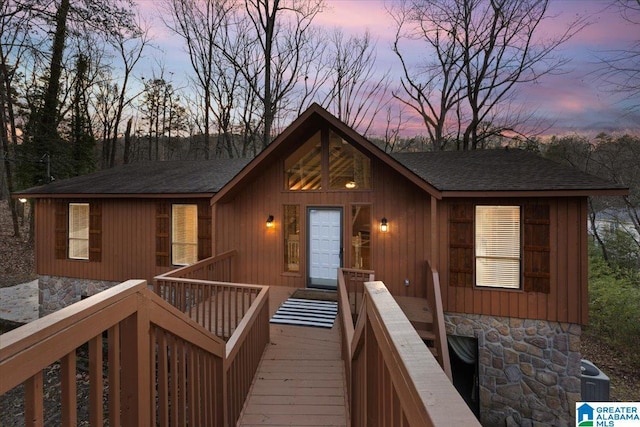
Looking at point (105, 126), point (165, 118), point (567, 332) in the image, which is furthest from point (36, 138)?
point (567, 332)

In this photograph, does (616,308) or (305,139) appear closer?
(305,139)

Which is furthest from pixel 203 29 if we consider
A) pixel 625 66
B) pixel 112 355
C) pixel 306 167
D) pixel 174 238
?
pixel 112 355

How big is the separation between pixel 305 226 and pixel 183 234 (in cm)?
325

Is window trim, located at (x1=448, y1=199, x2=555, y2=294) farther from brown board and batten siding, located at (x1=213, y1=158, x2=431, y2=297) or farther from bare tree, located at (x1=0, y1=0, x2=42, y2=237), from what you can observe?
bare tree, located at (x1=0, y1=0, x2=42, y2=237)

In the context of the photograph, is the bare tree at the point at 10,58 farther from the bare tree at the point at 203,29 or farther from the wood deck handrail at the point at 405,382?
the wood deck handrail at the point at 405,382

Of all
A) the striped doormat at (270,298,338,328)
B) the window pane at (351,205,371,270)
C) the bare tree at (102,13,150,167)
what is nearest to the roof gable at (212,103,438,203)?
the window pane at (351,205,371,270)

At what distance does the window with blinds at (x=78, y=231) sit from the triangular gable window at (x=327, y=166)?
5.95 meters

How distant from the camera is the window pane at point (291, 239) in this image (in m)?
7.52

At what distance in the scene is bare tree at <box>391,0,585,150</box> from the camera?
12.9m

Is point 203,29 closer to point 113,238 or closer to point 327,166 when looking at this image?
point 113,238

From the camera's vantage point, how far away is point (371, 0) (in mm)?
13859

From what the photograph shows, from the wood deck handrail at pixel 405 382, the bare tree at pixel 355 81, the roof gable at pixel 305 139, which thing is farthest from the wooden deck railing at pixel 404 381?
the bare tree at pixel 355 81

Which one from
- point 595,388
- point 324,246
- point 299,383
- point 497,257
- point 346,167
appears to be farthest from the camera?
point 324,246

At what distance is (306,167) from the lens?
7.42 m
